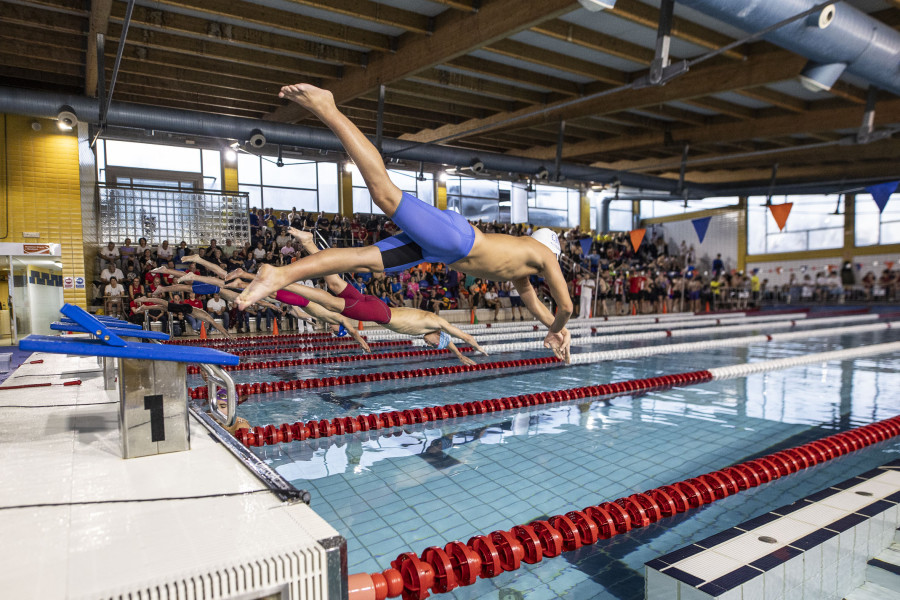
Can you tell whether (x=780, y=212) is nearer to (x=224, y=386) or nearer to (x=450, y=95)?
(x=450, y=95)

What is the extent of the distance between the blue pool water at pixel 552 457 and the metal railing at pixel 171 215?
28.9 feet

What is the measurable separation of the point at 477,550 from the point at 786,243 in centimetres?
2656

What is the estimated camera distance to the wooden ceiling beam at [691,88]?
324 inches

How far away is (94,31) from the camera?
679 centimetres

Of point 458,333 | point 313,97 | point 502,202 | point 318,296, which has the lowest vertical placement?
point 458,333

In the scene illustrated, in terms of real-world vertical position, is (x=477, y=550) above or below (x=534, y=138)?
below

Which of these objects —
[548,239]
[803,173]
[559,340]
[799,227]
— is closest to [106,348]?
[548,239]

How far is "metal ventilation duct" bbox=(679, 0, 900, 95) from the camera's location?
5.12 m

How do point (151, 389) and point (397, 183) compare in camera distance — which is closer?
point (151, 389)

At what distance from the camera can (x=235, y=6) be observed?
690 cm

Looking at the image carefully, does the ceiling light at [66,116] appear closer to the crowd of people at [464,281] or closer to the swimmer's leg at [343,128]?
the crowd of people at [464,281]

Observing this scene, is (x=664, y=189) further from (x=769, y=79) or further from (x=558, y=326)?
(x=558, y=326)

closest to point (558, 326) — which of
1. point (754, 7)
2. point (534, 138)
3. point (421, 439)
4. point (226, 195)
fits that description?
point (421, 439)

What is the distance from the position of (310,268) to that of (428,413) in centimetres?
215
